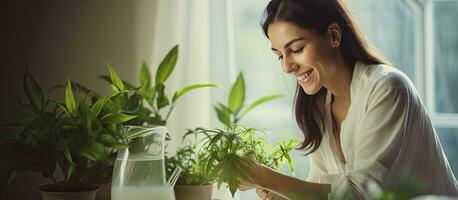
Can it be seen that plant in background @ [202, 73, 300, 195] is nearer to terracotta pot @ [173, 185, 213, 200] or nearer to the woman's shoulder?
terracotta pot @ [173, 185, 213, 200]

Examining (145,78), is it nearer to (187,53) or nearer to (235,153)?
(187,53)

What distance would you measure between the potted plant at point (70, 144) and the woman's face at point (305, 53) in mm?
384

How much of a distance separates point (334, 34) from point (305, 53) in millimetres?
82

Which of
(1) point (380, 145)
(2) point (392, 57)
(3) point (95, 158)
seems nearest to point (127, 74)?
(3) point (95, 158)

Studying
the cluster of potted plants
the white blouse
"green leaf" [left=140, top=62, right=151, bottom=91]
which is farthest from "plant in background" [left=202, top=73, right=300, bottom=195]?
"green leaf" [left=140, top=62, right=151, bottom=91]

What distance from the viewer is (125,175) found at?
3.99ft

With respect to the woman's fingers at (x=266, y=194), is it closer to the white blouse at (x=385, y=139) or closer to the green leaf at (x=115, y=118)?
the white blouse at (x=385, y=139)

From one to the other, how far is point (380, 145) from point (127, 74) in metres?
0.79

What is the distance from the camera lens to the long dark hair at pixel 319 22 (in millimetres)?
1409

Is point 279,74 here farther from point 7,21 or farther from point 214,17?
point 7,21

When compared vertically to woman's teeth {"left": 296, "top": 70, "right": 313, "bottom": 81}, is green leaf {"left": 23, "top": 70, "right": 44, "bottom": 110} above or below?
below

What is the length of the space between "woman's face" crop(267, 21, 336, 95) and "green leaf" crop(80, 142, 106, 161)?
459 millimetres

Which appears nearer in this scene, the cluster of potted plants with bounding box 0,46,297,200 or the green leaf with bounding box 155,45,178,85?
the cluster of potted plants with bounding box 0,46,297,200

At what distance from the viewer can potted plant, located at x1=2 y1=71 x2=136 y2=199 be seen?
4.26 feet
